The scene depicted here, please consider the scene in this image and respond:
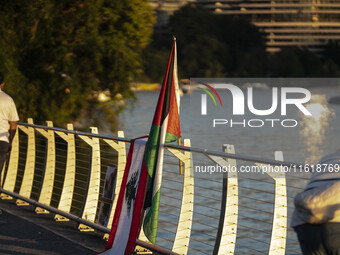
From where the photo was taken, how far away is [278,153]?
618cm

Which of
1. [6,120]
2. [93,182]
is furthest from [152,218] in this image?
[6,120]

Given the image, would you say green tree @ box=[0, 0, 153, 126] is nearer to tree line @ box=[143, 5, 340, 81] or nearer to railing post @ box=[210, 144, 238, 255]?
railing post @ box=[210, 144, 238, 255]

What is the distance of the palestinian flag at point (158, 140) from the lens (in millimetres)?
7406

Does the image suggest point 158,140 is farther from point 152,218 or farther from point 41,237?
point 41,237

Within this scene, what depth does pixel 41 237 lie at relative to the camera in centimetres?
873

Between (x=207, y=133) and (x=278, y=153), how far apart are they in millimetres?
58796

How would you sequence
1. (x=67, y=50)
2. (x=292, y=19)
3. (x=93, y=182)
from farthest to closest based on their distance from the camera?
(x=292, y=19), (x=67, y=50), (x=93, y=182)

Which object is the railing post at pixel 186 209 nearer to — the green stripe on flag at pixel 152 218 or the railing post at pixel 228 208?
the green stripe on flag at pixel 152 218

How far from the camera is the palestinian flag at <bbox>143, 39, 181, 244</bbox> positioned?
24.3 ft

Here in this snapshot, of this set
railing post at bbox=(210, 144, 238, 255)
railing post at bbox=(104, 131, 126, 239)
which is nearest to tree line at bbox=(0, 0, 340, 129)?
railing post at bbox=(104, 131, 126, 239)

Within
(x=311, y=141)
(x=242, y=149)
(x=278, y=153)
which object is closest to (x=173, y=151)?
(x=278, y=153)

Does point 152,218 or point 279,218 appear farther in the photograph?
point 152,218

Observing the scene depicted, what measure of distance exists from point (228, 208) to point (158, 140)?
3.35 ft

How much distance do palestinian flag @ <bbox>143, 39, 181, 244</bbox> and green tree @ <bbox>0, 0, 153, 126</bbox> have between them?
16436mm
